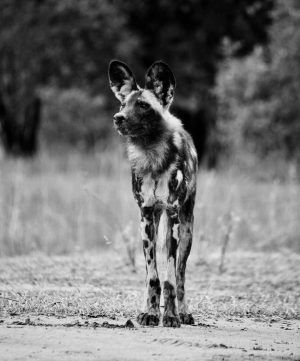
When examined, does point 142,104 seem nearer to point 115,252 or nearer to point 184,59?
point 115,252

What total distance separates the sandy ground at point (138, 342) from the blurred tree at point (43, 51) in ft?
53.3

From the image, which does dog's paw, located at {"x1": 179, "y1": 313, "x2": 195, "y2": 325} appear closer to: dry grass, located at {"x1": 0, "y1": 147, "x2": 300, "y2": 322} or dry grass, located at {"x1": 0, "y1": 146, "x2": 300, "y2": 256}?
dry grass, located at {"x1": 0, "y1": 147, "x2": 300, "y2": 322}

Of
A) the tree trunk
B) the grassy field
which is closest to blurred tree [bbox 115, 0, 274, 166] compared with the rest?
the tree trunk

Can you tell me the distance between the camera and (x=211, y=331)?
5.21 metres

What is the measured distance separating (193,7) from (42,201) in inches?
463

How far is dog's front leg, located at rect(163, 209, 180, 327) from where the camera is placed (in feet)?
17.4

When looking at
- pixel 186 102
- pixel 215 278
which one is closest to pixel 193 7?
pixel 186 102

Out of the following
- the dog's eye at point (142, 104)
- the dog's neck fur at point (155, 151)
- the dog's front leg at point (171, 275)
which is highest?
the dog's eye at point (142, 104)

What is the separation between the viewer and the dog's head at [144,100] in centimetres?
535

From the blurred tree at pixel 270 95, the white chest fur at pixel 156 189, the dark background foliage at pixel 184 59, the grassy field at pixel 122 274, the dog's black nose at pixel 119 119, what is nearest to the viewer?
the grassy field at pixel 122 274

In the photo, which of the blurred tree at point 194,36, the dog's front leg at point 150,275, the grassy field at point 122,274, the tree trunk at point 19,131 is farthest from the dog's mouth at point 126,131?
the blurred tree at point 194,36

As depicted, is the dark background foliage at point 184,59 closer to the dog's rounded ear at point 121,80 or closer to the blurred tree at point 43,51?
the blurred tree at point 43,51

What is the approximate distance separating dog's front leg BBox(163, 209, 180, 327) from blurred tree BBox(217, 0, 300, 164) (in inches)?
608

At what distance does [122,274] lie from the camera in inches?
352
